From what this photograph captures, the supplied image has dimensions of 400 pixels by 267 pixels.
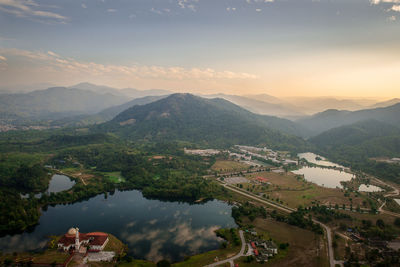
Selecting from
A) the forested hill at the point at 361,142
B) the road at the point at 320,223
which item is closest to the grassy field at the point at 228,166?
the road at the point at 320,223

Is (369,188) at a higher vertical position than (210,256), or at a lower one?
lower

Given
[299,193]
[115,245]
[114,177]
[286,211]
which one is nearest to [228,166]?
[299,193]

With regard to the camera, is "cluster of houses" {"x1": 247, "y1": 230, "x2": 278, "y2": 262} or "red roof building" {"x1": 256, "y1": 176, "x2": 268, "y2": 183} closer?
"cluster of houses" {"x1": 247, "y1": 230, "x2": 278, "y2": 262}

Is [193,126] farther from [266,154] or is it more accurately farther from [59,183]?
[59,183]

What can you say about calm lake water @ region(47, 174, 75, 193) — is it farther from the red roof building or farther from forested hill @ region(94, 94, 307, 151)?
forested hill @ region(94, 94, 307, 151)

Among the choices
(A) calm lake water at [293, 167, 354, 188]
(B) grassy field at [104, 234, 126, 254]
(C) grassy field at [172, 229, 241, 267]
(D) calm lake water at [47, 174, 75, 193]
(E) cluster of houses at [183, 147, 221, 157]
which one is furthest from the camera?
(E) cluster of houses at [183, 147, 221, 157]

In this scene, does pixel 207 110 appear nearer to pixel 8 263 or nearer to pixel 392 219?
pixel 392 219

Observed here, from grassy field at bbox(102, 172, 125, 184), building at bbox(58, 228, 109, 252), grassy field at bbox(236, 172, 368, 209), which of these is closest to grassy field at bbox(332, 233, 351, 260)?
grassy field at bbox(236, 172, 368, 209)

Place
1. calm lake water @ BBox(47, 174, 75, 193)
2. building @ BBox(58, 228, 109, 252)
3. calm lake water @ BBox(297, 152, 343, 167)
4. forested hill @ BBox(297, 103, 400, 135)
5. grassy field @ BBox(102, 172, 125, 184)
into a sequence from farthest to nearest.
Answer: forested hill @ BBox(297, 103, 400, 135)
calm lake water @ BBox(297, 152, 343, 167)
grassy field @ BBox(102, 172, 125, 184)
calm lake water @ BBox(47, 174, 75, 193)
building @ BBox(58, 228, 109, 252)

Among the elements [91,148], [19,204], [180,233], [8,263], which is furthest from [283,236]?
[91,148]
